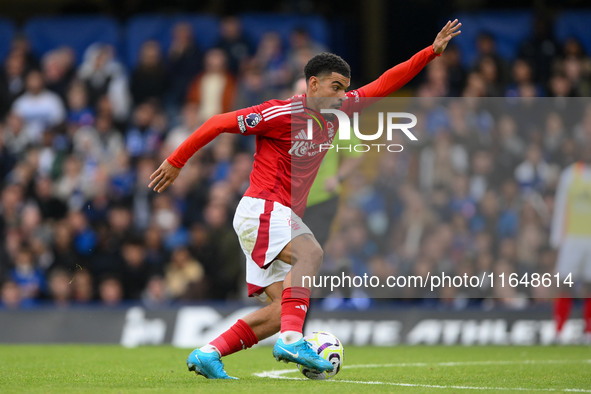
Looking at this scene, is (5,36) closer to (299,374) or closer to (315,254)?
(299,374)

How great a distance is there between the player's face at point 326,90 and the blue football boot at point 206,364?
1682 mm

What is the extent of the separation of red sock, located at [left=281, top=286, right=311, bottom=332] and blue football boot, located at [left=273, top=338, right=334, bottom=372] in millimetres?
106

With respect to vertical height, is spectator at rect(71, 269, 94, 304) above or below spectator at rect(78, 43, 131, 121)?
below

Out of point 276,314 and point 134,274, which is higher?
point 276,314

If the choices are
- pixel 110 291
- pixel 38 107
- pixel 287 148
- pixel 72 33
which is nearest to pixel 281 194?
pixel 287 148

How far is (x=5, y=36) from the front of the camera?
53.0 feet

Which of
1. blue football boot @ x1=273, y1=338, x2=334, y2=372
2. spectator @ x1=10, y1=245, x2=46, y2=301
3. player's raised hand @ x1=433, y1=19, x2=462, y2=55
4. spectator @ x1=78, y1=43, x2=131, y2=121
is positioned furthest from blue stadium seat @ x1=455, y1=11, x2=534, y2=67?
blue football boot @ x1=273, y1=338, x2=334, y2=372

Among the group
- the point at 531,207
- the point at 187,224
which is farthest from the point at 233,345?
the point at 187,224

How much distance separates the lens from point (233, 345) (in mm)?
6082

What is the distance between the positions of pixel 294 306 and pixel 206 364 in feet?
2.17

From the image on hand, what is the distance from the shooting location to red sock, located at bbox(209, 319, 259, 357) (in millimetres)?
6070

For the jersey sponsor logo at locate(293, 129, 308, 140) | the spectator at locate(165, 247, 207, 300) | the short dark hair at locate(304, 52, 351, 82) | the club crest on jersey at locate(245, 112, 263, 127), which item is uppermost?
the short dark hair at locate(304, 52, 351, 82)

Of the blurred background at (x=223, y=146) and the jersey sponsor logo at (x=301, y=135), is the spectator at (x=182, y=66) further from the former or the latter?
the jersey sponsor logo at (x=301, y=135)

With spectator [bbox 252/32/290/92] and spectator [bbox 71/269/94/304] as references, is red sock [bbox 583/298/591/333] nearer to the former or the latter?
spectator [bbox 252/32/290/92]
